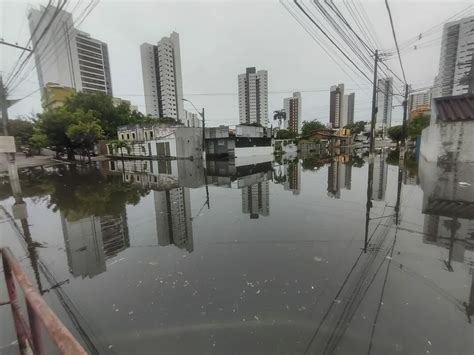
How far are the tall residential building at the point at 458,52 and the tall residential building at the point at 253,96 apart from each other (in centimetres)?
4934

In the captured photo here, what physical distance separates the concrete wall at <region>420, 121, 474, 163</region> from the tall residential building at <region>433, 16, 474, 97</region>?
580 cm

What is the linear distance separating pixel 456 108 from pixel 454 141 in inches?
88.6

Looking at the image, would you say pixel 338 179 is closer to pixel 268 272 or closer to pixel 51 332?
pixel 268 272

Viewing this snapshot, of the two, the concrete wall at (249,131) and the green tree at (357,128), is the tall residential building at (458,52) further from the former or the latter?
the green tree at (357,128)

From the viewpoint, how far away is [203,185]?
480 inches

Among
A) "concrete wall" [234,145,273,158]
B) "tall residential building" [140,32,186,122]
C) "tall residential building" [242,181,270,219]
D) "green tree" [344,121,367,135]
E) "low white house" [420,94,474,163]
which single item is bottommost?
"tall residential building" [242,181,270,219]

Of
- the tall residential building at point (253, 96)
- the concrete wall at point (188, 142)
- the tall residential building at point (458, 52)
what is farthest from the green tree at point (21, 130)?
the tall residential building at point (458, 52)

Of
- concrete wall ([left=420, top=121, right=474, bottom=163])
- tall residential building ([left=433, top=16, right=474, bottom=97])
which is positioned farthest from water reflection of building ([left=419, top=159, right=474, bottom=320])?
tall residential building ([left=433, top=16, right=474, bottom=97])

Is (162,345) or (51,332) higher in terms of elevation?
(51,332)

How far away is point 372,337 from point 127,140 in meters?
37.7

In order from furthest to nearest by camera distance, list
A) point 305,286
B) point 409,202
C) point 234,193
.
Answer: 1. point 234,193
2. point 409,202
3. point 305,286

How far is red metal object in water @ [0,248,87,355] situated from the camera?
39.7 inches

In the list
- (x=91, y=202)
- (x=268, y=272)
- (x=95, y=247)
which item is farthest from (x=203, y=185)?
(x=268, y=272)

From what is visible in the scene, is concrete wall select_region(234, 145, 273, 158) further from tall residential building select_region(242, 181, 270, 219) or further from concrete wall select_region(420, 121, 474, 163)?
concrete wall select_region(420, 121, 474, 163)
